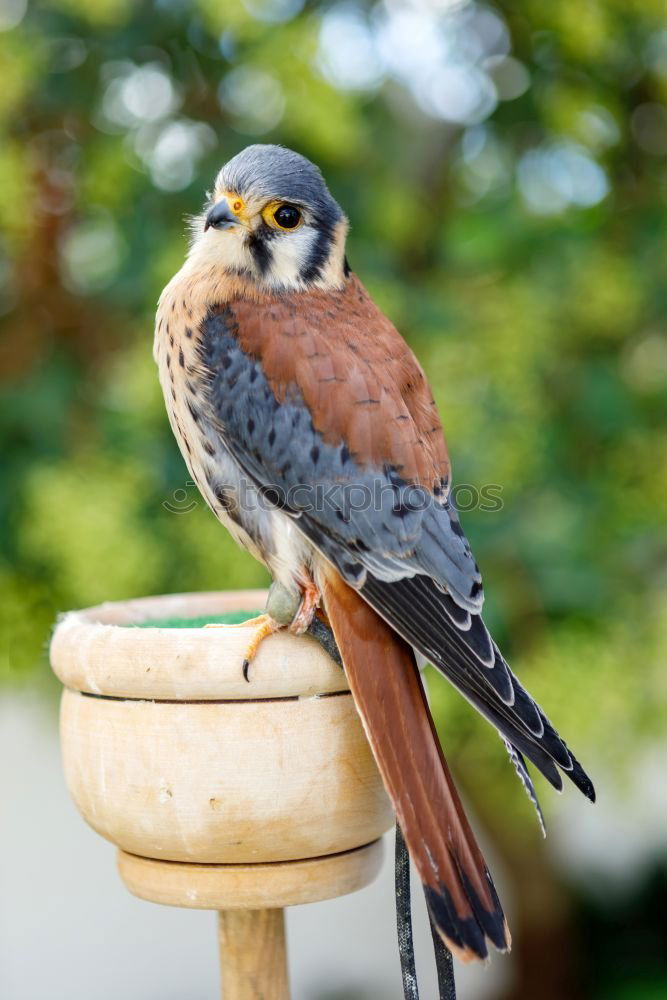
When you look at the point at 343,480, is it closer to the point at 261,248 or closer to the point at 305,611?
the point at 305,611

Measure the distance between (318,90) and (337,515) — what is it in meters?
1.39

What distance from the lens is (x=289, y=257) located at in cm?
141

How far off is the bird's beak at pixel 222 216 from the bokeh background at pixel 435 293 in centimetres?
78

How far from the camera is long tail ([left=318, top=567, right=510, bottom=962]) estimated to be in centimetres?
105

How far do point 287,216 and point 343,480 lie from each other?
0.40 meters

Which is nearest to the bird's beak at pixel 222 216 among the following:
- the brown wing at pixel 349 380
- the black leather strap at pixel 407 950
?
the brown wing at pixel 349 380

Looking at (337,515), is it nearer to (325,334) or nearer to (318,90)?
(325,334)

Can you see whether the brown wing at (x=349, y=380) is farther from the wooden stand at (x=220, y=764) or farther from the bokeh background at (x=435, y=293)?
the bokeh background at (x=435, y=293)

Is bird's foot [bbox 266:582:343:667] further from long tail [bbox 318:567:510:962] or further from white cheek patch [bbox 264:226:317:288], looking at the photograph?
white cheek patch [bbox 264:226:317:288]

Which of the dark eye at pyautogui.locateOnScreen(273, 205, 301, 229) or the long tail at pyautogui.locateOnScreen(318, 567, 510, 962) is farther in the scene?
the dark eye at pyautogui.locateOnScreen(273, 205, 301, 229)

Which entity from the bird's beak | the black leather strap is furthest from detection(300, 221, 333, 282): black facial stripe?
the black leather strap

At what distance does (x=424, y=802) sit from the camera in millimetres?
1108

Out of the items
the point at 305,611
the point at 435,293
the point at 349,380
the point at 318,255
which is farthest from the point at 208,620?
the point at 435,293

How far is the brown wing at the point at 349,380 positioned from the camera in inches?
50.7
